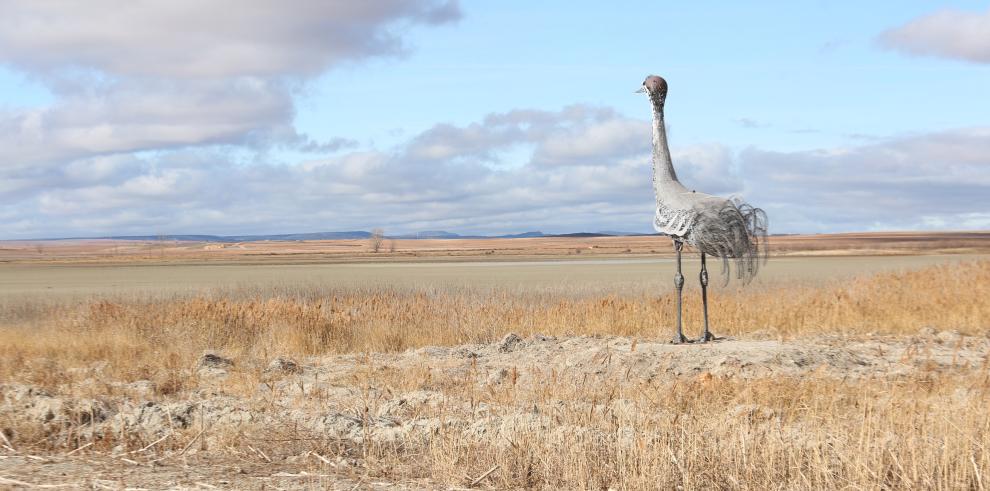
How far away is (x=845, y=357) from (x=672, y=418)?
517cm

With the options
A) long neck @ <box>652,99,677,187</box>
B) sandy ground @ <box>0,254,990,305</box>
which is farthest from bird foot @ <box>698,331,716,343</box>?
sandy ground @ <box>0,254,990,305</box>

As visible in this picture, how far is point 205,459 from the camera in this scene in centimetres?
753

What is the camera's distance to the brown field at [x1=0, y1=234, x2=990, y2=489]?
22.0ft

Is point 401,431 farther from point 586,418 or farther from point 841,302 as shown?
point 841,302

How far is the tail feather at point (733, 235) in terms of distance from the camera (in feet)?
41.9

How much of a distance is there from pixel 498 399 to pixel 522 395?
48 centimetres

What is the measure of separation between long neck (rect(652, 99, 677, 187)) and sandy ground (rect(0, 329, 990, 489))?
109 inches

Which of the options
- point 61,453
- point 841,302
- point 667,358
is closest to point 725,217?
point 667,358

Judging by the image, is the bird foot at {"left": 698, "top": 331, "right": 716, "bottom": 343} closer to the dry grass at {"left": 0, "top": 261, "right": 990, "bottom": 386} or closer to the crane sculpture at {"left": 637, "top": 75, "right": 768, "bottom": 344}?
the crane sculpture at {"left": 637, "top": 75, "right": 768, "bottom": 344}

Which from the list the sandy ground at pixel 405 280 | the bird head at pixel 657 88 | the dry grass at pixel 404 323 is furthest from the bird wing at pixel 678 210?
the sandy ground at pixel 405 280

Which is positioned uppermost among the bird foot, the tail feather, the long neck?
the long neck

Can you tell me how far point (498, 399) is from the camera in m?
9.43

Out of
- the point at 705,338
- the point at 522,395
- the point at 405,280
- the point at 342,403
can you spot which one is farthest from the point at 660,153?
the point at 405,280

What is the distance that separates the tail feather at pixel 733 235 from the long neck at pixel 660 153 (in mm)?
1347
